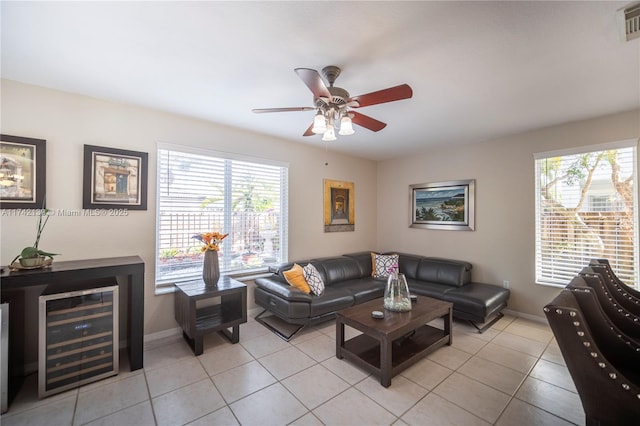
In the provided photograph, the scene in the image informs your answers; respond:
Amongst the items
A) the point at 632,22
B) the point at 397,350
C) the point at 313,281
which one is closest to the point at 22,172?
the point at 313,281

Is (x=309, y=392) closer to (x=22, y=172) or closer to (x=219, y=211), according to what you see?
(x=219, y=211)

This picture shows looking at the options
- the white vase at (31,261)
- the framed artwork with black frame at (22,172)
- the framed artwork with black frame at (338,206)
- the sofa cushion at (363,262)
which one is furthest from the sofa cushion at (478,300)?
the framed artwork with black frame at (22,172)

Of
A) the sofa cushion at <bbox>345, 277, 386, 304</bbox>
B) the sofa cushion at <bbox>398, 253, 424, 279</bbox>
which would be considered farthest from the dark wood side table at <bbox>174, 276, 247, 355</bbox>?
the sofa cushion at <bbox>398, 253, 424, 279</bbox>

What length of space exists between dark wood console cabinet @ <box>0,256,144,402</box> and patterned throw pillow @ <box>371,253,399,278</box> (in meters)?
3.39

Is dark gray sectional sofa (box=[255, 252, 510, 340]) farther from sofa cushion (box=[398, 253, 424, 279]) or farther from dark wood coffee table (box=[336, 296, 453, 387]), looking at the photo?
dark wood coffee table (box=[336, 296, 453, 387])

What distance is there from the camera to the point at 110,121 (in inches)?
109

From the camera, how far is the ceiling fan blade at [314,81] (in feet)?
5.42

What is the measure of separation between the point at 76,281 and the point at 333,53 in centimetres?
290

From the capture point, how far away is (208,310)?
317 centimetres

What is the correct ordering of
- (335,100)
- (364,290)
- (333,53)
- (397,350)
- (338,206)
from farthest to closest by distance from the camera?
(338,206) → (364,290) → (397,350) → (335,100) → (333,53)

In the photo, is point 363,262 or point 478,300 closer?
point 478,300

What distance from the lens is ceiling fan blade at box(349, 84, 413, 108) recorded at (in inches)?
72.3

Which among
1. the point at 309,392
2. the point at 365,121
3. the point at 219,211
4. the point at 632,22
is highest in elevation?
the point at 632,22

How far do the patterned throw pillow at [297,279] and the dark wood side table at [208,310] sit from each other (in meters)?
0.63
